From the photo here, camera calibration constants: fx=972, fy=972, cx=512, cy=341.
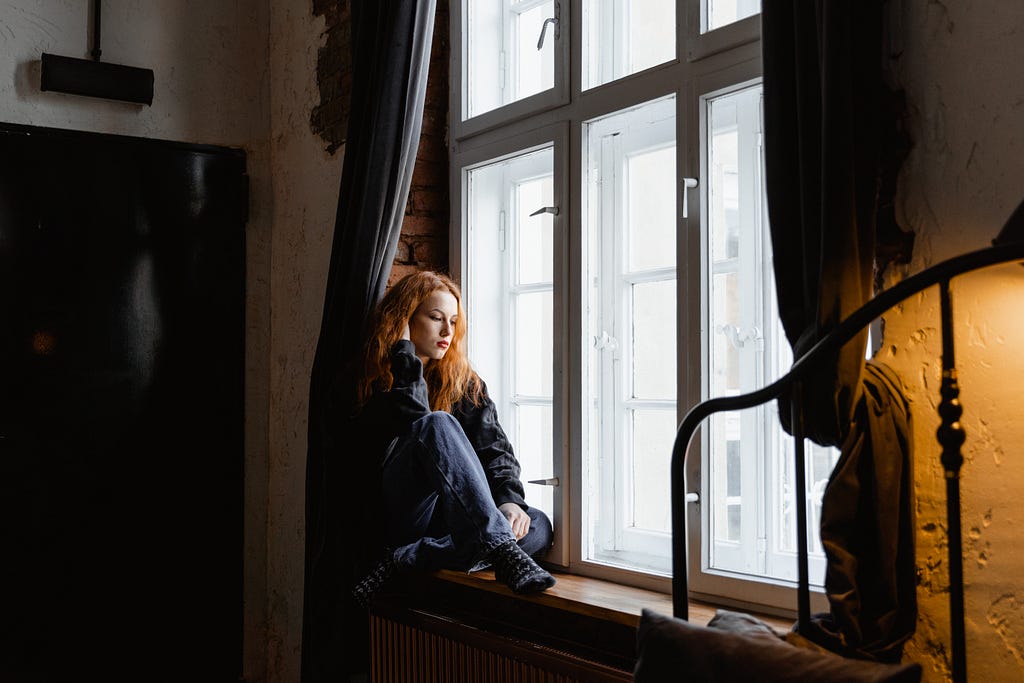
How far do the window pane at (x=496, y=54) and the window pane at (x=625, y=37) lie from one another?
0.33 m

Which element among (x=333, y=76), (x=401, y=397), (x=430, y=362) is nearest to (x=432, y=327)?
(x=430, y=362)

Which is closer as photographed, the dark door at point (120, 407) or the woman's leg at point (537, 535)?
the woman's leg at point (537, 535)

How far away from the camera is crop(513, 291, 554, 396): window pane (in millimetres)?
2672

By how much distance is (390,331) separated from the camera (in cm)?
259

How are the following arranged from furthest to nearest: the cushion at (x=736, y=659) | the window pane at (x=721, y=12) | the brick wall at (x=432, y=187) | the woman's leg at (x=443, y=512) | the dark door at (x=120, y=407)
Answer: the dark door at (x=120, y=407)
the brick wall at (x=432, y=187)
the woman's leg at (x=443, y=512)
the window pane at (x=721, y=12)
the cushion at (x=736, y=659)

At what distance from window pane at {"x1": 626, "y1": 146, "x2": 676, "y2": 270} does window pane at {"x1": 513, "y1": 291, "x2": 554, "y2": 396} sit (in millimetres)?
402

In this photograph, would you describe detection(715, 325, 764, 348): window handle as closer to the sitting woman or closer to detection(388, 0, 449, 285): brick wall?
the sitting woman

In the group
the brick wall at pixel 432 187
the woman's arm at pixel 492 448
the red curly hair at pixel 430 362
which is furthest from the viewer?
the brick wall at pixel 432 187

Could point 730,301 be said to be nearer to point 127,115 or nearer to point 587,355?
point 587,355

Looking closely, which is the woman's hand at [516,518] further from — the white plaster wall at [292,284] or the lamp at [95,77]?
the lamp at [95,77]

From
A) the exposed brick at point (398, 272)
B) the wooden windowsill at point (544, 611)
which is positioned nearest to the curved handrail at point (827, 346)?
the wooden windowsill at point (544, 611)

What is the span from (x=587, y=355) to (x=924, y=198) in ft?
3.32

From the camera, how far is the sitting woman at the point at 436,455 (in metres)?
2.28

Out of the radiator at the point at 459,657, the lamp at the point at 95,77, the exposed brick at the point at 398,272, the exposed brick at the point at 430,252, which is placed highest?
the lamp at the point at 95,77
